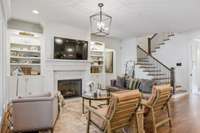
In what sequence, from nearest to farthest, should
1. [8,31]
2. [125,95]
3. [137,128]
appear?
[125,95] < [137,128] < [8,31]

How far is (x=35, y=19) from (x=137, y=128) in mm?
4860

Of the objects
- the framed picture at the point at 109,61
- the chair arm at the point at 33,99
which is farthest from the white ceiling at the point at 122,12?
the framed picture at the point at 109,61

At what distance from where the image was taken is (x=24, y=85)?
17.9 feet

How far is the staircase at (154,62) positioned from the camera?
7728 millimetres

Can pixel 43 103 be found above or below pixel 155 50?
below

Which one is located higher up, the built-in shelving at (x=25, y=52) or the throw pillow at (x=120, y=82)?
the built-in shelving at (x=25, y=52)

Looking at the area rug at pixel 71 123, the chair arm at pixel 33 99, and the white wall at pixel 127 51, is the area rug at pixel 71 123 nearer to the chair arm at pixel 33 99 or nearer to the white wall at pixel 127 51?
the chair arm at pixel 33 99

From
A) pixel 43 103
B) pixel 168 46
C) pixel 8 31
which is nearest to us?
pixel 43 103

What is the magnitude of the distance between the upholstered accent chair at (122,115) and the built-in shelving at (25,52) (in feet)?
13.1

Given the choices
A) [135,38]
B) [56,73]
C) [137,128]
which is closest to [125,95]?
[137,128]

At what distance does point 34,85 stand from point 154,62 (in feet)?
18.8

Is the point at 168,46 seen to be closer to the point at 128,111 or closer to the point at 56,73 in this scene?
the point at 56,73

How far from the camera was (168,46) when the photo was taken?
26.1ft

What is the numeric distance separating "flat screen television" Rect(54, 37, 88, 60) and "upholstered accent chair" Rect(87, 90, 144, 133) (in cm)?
361
